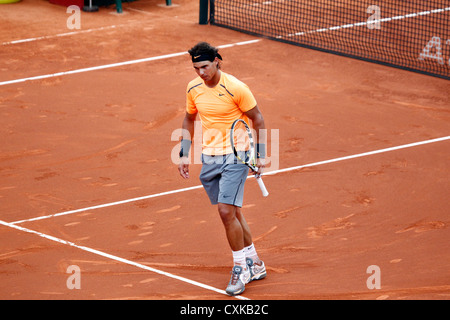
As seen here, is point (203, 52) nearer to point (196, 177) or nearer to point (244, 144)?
point (244, 144)

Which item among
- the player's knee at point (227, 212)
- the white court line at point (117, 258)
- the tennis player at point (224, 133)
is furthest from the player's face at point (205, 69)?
the white court line at point (117, 258)

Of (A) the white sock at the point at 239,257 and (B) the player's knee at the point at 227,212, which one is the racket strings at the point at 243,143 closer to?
(B) the player's knee at the point at 227,212

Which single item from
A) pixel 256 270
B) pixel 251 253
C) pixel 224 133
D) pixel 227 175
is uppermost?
pixel 224 133

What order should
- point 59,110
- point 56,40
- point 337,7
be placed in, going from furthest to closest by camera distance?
point 337,7 < point 56,40 < point 59,110

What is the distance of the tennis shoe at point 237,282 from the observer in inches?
271

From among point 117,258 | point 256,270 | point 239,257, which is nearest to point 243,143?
point 239,257

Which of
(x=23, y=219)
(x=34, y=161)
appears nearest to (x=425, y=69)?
(x=34, y=161)

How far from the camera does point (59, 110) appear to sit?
460 inches

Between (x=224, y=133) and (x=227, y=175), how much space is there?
1.23 feet

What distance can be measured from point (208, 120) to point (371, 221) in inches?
100

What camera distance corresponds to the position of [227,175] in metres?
6.78

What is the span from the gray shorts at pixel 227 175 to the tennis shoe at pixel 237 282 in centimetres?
62

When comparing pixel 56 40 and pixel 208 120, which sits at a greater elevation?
pixel 208 120

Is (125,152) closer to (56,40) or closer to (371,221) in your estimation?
(371,221)
